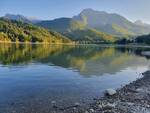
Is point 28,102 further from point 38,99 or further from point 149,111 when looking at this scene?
point 149,111

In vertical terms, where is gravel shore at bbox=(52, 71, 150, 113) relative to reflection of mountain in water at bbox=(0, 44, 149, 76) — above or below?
above

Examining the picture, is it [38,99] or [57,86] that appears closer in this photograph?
[38,99]

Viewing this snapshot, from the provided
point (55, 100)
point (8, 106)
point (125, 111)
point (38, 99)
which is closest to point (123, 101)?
point (125, 111)

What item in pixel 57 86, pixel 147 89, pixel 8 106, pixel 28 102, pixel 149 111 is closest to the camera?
pixel 149 111

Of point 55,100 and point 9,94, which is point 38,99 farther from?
point 9,94

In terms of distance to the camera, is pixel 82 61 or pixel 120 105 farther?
pixel 82 61

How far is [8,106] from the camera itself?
31094 mm

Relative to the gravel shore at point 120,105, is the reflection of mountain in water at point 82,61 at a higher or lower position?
lower

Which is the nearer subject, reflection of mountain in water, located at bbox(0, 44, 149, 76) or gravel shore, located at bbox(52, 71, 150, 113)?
gravel shore, located at bbox(52, 71, 150, 113)

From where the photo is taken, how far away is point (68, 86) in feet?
148

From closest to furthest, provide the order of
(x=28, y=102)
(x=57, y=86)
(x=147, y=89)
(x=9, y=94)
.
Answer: (x=28, y=102), (x=9, y=94), (x=147, y=89), (x=57, y=86)

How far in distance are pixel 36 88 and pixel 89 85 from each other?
921 centimetres

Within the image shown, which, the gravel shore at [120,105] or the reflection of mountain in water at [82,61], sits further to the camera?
the reflection of mountain in water at [82,61]

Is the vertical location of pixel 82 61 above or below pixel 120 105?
below
